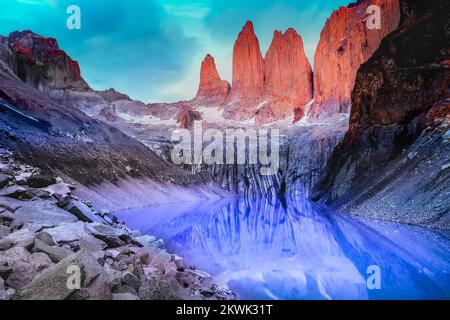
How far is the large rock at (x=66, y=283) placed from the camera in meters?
4.22

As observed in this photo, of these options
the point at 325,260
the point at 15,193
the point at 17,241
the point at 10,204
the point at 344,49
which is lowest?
the point at 325,260

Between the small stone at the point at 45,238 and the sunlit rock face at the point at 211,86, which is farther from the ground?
the sunlit rock face at the point at 211,86

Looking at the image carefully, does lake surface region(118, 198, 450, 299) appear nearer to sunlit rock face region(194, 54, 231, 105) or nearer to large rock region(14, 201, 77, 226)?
large rock region(14, 201, 77, 226)

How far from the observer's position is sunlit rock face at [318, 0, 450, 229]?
671 inches

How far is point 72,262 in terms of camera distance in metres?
4.73

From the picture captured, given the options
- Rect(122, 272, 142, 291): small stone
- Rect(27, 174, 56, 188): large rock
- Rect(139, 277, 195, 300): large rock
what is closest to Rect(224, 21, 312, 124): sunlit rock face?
Rect(27, 174, 56, 188): large rock

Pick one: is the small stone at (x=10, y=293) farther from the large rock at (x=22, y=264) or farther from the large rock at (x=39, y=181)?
the large rock at (x=39, y=181)

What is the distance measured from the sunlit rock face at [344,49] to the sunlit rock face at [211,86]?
1816 inches

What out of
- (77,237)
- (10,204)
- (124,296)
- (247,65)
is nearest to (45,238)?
(77,237)

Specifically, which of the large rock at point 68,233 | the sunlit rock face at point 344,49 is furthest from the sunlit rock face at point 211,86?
the large rock at point 68,233

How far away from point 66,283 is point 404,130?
88.6 ft

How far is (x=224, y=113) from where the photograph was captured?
111938 mm

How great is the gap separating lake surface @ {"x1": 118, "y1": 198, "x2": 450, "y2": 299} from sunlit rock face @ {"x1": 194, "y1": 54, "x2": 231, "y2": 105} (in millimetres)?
111213

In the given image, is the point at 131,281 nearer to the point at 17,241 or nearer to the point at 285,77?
the point at 17,241
